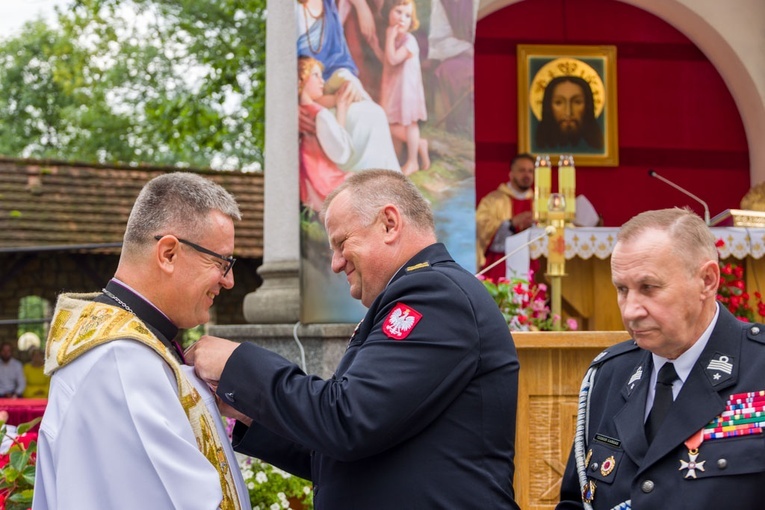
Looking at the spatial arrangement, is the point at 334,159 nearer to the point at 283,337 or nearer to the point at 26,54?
the point at 283,337

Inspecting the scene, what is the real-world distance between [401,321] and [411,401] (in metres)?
0.20

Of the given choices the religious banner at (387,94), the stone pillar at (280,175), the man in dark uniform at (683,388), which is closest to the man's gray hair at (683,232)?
the man in dark uniform at (683,388)

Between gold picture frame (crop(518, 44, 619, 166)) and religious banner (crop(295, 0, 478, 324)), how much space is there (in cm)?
498

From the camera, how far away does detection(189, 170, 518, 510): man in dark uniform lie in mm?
2469

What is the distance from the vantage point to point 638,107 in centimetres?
1193

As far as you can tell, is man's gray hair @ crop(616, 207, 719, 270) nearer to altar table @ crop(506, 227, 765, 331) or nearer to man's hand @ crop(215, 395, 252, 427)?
man's hand @ crop(215, 395, 252, 427)

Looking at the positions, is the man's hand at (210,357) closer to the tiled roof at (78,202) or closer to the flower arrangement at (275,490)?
the flower arrangement at (275,490)

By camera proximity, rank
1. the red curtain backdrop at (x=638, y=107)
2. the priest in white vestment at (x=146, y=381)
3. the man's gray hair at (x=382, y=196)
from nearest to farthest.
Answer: the priest in white vestment at (x=146, y=381)
the man's gray hair at (x=382, y=196)
the red curtain backdrop at (x=638, y=107)

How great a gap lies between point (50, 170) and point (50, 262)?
1.85 m

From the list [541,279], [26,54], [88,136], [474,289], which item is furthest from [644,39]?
[26,54]

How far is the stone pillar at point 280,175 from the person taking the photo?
23.0ft

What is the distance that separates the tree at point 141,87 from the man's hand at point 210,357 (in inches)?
548

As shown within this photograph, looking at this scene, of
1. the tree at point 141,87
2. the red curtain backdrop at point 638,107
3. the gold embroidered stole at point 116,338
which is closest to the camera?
the gold embroidered stole at point 116,338

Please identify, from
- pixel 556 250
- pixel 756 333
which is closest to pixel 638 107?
pixel 556 250
